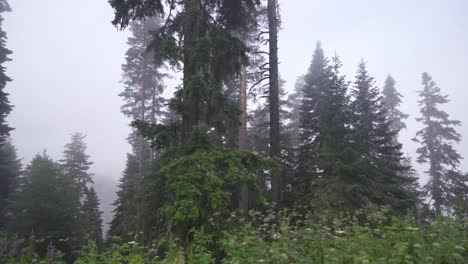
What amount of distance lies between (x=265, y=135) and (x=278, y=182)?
347 inches

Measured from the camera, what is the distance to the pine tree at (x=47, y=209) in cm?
1401

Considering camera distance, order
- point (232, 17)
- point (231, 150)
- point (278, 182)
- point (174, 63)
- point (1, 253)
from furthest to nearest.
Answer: point (278, 182), point (232, 17), point (174, 63), point (231, 150), point (1, 253)

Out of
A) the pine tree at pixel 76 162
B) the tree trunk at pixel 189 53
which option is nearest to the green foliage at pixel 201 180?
the tree trunk at pixel 189 53

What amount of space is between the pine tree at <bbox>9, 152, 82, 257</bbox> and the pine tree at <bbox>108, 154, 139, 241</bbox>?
8.65 feet

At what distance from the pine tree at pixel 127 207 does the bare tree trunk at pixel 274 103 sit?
6624 millimetres

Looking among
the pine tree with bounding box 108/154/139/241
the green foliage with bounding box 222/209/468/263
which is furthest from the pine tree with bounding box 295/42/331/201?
the pine tree with bounding box 108/154/139/241

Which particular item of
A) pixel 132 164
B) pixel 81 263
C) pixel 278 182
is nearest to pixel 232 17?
pixel 278 182

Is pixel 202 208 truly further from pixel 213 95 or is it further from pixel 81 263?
pixel 213 95

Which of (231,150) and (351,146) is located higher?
(351,146)

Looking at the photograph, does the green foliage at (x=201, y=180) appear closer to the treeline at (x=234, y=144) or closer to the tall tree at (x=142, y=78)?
the treeline at (x=234, y=144)

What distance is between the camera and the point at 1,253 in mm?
5547

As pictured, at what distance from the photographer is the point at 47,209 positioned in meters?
14.6

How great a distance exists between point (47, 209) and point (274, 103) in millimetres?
12982

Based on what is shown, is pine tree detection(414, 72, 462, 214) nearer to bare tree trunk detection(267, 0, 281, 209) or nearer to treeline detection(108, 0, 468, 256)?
treeline detection(108, 0, 468, 256)
